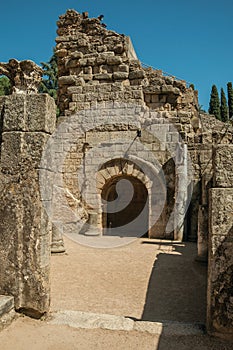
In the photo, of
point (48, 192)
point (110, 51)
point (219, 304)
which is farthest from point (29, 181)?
point (110, 51)

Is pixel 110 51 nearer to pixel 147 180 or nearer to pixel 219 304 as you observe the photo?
pixel 147 180

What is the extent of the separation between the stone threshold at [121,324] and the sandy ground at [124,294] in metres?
0.08

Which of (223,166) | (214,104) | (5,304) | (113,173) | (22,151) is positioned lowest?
(5,304)

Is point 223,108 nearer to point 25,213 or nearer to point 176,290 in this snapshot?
point 176,290

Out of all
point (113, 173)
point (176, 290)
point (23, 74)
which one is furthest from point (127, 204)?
point (176, 290)

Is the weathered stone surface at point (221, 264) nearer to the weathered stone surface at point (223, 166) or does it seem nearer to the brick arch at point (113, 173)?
the weathered stone surface at point (223, 166)

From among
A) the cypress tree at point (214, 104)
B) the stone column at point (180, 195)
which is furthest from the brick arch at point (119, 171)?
the cypress tree at point (214, 104)

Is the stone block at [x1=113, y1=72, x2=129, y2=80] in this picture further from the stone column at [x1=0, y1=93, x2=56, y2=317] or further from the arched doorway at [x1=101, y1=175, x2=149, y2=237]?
the stone column at [x1=0, y1=93, x2=56, y2=317]

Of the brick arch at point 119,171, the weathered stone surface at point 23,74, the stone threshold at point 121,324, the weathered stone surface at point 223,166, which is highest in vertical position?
the weathered stone surface at point 23,74

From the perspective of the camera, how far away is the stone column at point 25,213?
392 centimetres

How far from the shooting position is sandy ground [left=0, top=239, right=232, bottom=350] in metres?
3.46

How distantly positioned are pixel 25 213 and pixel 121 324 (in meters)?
1.74

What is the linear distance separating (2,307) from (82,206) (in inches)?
313

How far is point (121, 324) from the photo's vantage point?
3863mm
